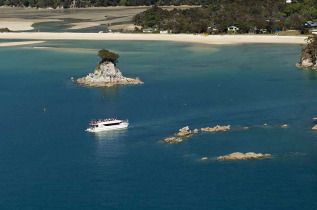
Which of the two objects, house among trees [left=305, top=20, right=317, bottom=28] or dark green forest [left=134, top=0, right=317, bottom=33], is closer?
house among trees [left=305, top=20, right=317, bottom=28]

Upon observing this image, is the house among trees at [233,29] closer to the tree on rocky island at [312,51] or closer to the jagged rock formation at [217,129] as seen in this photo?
the tree on rocky island at [312,51]

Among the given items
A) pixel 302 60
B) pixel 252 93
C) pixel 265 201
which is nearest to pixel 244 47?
pixel 302 60

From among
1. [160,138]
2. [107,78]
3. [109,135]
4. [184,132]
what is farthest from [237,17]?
[160,138]

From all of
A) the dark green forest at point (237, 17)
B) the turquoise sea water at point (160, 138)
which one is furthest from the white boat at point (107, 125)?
the dark green forest at point (237, 17)

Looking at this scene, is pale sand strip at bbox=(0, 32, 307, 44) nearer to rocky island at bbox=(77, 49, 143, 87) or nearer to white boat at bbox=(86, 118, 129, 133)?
rocky island at bbox=(77, 49, 143, 87)

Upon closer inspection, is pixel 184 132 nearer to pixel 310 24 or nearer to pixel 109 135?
pixel 109 135

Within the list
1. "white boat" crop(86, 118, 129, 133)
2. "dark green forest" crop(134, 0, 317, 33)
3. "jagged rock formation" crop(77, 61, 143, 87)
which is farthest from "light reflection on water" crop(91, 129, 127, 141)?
"dark green forest" crop(134, 0, 317, 33)

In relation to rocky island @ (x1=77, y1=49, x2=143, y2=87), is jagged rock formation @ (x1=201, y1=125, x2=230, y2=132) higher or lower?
lower
